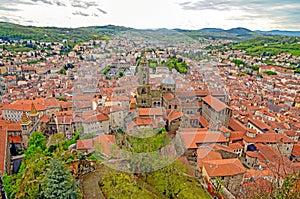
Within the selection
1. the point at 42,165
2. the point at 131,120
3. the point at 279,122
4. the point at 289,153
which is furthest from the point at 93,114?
the point at 279,122

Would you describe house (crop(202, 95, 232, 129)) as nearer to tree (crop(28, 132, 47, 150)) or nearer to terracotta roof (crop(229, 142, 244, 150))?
terracotta roof (crop(229, 142, 244, 150))

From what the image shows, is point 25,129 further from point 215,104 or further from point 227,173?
point 215,104

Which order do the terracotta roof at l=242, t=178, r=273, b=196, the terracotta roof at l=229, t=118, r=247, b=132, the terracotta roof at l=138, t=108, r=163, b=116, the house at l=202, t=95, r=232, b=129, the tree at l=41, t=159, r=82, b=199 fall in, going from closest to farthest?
1. the terracotta roof at l=242, t=178, r=273, b=196
2. the tree at l=41, t=159, r=82, b=199
3. the terracotta roof at l=138, t=108, r=163, b=116
4. the house at l=202, t=95, r=232, b=129
5. the terracotta roof at l=229, t=118, r=247, b=132

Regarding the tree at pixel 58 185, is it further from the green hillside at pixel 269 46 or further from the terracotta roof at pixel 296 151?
the green hillside at pixel 269 46

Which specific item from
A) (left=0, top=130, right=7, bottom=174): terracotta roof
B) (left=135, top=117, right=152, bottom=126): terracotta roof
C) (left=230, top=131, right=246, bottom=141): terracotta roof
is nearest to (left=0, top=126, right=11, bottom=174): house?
(left=0, top=130, right=7, bottom=174): terracotta roof

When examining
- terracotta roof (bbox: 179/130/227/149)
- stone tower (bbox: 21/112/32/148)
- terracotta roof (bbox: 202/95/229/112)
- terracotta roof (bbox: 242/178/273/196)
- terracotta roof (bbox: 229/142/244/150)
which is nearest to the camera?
terracotta roof (bbox: 242/178/273/196)

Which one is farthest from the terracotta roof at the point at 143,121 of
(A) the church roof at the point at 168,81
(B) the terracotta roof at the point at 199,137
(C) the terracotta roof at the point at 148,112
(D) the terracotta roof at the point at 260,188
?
(D) the terracotta roof at the point at 260,188

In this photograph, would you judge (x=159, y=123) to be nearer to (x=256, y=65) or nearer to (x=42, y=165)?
(x=42, y=165)
